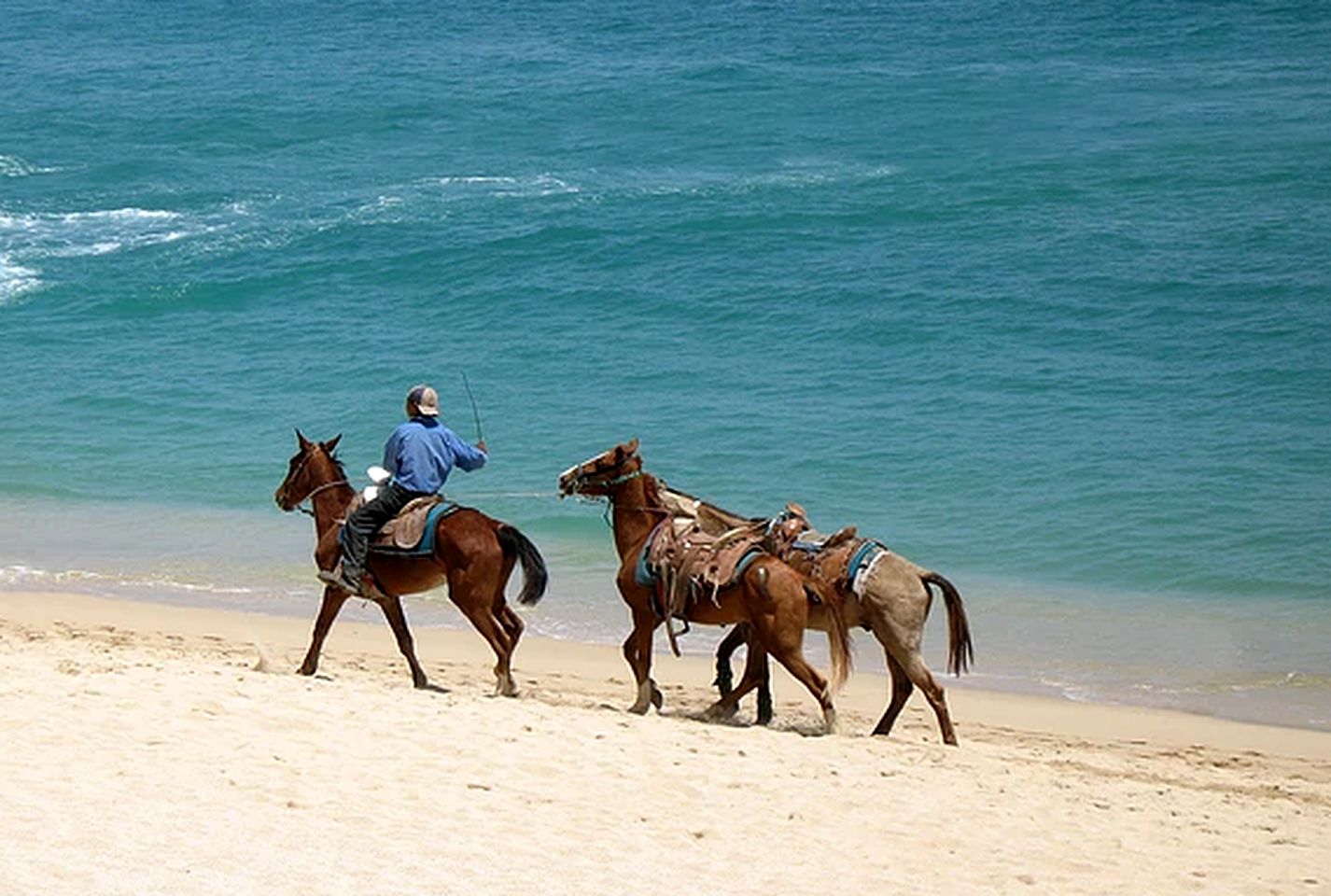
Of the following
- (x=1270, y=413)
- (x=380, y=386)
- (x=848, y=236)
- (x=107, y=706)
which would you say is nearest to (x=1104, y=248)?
(x=848, y=236)

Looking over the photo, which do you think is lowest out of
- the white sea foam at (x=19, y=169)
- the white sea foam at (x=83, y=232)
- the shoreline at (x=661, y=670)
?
the shoreline at (x=661, y=670)

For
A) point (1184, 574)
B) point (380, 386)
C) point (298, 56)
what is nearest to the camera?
point (1184, 574)

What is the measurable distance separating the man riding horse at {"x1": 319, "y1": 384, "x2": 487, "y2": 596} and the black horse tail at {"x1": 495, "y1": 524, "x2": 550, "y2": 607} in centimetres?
59

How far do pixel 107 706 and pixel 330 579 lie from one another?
2.18 meters

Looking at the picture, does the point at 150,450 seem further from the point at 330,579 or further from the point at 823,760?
the point at 823,760

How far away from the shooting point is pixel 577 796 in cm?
979

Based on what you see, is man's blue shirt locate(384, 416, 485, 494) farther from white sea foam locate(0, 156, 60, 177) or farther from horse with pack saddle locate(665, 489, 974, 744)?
white sea foam locate(0, 156, 60, 177)

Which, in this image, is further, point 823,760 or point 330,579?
point 330,579

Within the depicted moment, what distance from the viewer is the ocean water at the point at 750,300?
17.6m

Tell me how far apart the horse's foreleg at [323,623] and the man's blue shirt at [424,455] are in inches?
39.3

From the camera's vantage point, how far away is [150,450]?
2197 centimetres

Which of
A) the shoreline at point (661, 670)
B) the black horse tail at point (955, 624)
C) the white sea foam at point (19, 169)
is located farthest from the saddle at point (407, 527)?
the white sea foam at point (19, 169)

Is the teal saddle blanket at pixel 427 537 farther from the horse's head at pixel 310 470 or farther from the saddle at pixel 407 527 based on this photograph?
the horse's head at pixel 310 470

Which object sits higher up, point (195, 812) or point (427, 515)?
point (427, 515)
